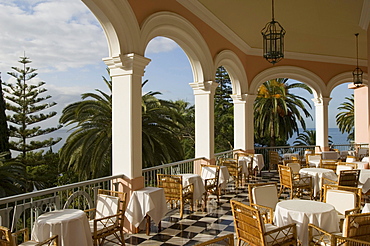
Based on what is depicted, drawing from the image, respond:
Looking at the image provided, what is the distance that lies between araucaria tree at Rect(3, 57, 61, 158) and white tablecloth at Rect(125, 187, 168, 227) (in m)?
15.5

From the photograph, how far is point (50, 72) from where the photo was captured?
2277cm

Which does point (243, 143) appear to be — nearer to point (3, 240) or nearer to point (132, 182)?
point (132, 182)

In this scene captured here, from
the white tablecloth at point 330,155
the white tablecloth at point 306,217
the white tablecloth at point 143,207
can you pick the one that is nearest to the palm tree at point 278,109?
the white tablecloth at point 330,155

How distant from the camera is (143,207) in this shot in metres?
5.17

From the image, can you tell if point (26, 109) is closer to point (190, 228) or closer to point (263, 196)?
point (190, 228)

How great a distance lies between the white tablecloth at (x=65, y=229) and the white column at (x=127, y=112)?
5.54 feet

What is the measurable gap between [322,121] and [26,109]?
1693 cm

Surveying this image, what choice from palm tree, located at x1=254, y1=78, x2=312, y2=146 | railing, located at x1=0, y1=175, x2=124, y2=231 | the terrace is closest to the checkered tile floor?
the terrace

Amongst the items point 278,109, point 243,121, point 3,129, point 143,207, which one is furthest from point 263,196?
point 278,109

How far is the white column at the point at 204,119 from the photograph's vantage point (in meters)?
8.67

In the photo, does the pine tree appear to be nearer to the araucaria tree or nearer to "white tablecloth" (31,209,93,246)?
the araucaria tree

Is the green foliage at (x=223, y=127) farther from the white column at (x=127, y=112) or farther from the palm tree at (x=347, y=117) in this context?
the white column at (x=127, y=112)

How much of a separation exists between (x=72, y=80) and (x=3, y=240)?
23.1 metres

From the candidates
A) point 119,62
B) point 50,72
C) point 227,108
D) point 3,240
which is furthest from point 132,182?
point 50,72
